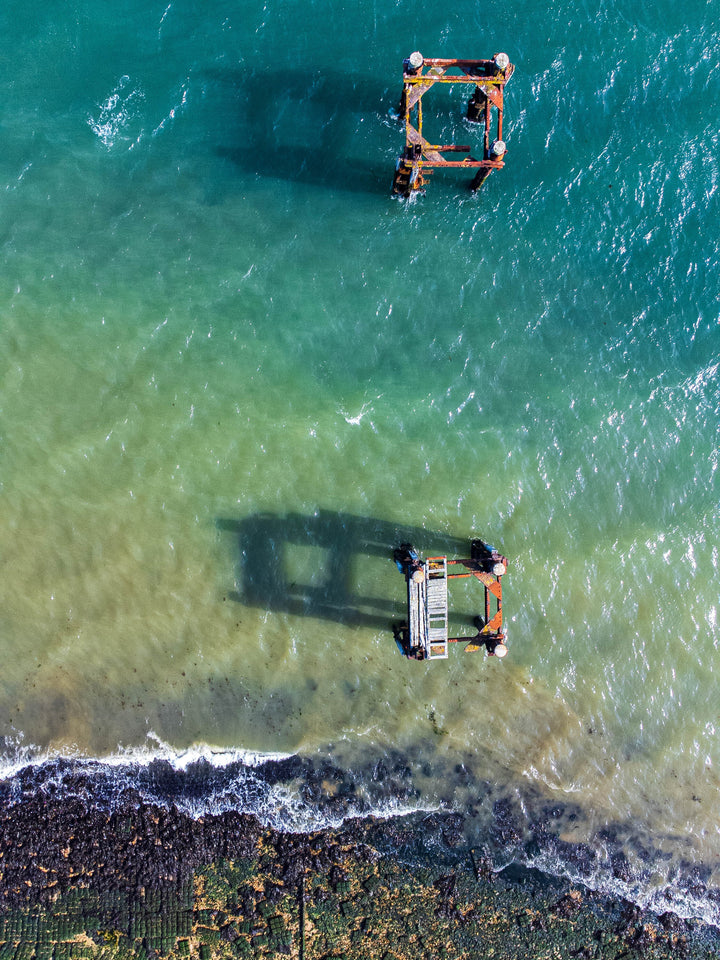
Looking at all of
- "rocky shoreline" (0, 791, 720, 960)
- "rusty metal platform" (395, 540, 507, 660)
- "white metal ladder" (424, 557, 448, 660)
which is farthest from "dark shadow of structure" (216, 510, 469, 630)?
"rocky shoreline" (0, 791, 720, 960)

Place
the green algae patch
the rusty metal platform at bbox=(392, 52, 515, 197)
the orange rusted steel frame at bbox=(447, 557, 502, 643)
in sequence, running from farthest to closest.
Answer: the green algae patch
the orange rusted steel frame at bbox=(447, 557, 502, 643)
the rusty metal platform at bbox=(392, 52, 515, 197)

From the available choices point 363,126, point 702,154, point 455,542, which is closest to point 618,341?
point 702,154

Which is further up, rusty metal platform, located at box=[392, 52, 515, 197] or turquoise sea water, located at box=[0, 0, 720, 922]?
rusty metal platform, located at box=[392, 52, 515, 197]

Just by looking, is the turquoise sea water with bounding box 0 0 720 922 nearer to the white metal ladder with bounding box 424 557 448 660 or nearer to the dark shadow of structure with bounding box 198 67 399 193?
the dark shadow of structure with bounding box 198 67 399 193

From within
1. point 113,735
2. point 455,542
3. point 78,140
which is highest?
point 78,140

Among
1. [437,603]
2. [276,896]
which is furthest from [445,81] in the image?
[276,896]

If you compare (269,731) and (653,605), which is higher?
(653,605)

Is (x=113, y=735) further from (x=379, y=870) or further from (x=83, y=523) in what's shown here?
(x=379, y=870)
